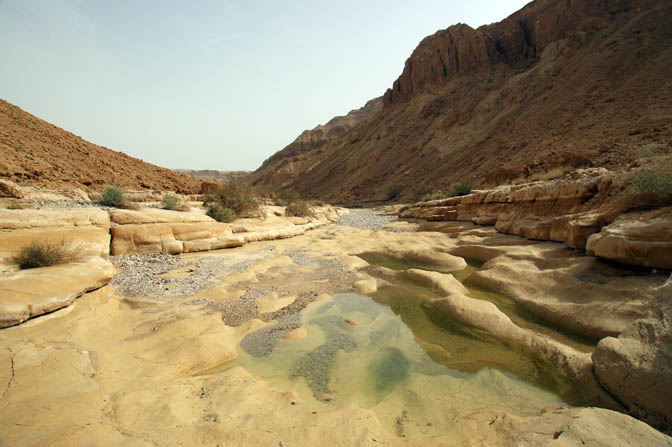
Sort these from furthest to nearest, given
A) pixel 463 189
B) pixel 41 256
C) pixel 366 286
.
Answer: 1. pixel 463 189
2. pixel 366 286
3. pixel 41 256

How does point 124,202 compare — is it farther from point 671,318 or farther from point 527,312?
point 671,318

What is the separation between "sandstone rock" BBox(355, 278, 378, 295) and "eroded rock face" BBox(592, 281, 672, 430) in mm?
3264

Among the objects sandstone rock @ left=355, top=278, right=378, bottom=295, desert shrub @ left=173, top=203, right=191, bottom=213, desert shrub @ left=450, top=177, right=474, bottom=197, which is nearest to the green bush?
desert shrub @ left=173, top=203, right=191, bottom=213

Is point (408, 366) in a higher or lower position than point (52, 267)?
lower

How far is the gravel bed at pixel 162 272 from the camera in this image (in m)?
4.79

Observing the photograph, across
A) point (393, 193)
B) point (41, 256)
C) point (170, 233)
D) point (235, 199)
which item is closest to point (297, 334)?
point (41, 256)

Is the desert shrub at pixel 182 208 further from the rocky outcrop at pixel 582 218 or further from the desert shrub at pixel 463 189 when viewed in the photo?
the desert shrub at pixel 463 189

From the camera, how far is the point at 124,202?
8.69 meters

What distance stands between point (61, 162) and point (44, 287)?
1219 cm

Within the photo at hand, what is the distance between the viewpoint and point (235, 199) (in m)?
11.6

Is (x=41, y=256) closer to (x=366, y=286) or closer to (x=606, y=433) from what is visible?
(x=366, y=286)

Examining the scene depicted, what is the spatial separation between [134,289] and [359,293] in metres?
3.87

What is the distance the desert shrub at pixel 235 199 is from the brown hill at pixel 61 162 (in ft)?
16.4

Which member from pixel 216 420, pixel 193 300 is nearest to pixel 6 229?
pixel 193 300
